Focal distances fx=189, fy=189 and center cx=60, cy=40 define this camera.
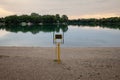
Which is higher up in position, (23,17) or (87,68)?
(23,17)

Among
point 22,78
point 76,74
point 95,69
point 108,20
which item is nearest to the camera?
point 22,78

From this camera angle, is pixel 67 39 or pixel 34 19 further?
pixel 34 19

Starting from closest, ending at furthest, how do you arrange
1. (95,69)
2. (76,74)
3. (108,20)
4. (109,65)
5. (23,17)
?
(76,74) → (95,69) → (109,65) → (23,17) → (108,20)

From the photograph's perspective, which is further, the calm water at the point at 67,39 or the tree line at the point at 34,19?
the tree line at the point at 34,19

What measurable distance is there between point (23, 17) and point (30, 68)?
464 ft

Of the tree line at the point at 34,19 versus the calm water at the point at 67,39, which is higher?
the tree line at the point at 34,19

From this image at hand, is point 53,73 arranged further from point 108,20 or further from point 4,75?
point 108,20

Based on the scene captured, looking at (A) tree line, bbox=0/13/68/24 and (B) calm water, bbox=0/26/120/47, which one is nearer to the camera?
(B) calm water, bbox=0/26/120/47

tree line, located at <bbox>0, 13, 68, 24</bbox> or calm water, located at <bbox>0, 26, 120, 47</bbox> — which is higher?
tree line, located at <bbox>0, 13, 68, 24</bbox>

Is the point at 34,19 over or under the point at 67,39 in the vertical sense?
over

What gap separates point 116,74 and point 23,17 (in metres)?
143

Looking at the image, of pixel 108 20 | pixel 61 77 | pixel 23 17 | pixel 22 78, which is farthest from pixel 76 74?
pixel 108 20

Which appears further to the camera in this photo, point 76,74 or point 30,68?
point 30,68

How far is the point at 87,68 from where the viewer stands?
9531 millimetres
